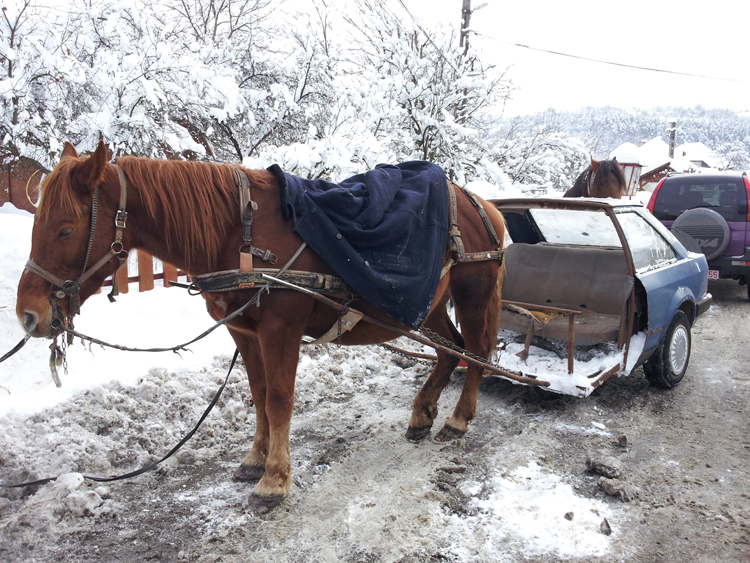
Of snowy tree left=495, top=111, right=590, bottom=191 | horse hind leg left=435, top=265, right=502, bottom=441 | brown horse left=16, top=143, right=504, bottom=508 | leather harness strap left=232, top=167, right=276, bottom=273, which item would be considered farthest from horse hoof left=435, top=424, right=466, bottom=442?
snowy tree left=495, top=111, right=590, bottom=191

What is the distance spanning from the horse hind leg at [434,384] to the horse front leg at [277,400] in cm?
108

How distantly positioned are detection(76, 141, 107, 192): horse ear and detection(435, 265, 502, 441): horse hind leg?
2.20 metres

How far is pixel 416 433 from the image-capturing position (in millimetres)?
3371

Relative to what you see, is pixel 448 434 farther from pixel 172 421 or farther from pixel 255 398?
pixel 172 421

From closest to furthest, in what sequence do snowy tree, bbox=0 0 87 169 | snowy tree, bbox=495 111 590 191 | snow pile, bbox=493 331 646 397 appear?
snow pile, bbox=493 331 646 397
snowy tree, bbox=0 0 87 169
snowy tree, bbox=495 111 590 191

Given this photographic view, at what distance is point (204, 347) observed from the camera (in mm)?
4387

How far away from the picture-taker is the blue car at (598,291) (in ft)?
12.3

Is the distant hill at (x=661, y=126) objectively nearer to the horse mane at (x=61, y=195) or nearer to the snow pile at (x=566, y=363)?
the snow pile at (x=566, y=363)

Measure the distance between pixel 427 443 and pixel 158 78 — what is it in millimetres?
5347

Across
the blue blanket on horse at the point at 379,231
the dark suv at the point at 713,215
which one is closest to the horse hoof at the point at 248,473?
the blue blanket on horse at the point at 379,231

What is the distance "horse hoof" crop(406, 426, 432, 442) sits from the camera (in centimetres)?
336

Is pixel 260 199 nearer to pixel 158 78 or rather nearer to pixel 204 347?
pixel 204 347

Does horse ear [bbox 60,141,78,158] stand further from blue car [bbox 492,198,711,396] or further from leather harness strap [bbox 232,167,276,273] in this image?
blue car [bbox 492,198,711,396]

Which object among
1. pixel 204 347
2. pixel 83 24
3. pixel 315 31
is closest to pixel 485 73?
pixel 315 31
